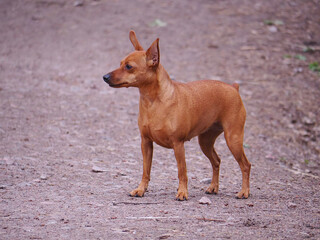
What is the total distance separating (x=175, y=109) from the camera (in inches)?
223

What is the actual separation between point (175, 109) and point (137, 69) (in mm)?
656

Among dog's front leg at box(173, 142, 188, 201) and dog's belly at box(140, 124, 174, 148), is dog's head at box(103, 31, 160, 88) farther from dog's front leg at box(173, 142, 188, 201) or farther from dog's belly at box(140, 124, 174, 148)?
dog's front leg at box(173, 142, 188, 201)

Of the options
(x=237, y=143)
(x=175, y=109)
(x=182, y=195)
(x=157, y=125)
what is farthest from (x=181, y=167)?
(x=237, y=143)

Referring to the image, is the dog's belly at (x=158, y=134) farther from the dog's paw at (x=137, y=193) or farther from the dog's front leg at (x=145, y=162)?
the dog's paw at (x=137, y=193)

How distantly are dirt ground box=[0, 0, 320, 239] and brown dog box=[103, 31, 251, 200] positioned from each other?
64 centimetres

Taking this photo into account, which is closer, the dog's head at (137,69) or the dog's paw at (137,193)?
the dog's head at (137,69)

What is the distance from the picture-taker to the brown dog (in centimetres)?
559

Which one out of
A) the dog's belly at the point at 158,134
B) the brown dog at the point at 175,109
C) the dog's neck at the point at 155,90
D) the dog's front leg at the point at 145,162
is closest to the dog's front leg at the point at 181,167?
the brown dog at the point at 175,109

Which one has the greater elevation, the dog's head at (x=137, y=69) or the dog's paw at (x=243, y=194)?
the dog's head at (x=137, y=69)

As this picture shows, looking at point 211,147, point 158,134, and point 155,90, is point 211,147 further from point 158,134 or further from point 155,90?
point 155,90

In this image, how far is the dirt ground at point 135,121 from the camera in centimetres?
506

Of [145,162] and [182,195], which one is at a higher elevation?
[145,162]

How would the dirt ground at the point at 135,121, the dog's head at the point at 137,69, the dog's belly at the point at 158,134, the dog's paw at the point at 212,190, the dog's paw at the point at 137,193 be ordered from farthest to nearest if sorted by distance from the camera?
the dog's paw at the point at 212,190 → the dog's paw at the point at 137,193 → the dog's belly at the point at 158,134 → the dog's head at the point at 137,69 → the dirt ground at the point at 135,121

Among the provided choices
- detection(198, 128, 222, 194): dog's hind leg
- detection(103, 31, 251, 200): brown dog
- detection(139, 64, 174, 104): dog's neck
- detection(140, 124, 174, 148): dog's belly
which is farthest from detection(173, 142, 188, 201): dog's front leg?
detection(198, 128, 222, 194): dog's hind leg
